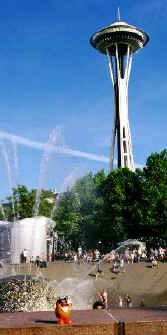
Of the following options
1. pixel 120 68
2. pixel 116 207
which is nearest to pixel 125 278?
pixel 116 207

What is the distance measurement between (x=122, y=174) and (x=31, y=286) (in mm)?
41261

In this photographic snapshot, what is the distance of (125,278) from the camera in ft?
104

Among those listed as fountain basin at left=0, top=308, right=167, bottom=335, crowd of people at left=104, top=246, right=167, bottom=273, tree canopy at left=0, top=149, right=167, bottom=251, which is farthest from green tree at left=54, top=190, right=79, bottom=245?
fountain basin at left=0, top=308, right=167, bottom=335

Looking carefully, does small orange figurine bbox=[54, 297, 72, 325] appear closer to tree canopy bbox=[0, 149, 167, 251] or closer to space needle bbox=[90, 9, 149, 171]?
tree canopy bbox=[0, 149, 167, 251]

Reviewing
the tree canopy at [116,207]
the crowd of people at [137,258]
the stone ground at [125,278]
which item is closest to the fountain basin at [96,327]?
the stone ground at [125,278]

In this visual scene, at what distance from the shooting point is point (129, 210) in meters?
49.6

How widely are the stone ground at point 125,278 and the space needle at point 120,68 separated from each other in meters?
49.8

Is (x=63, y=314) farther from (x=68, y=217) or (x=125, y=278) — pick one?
(x=68, y=217)

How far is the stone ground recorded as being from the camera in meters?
28.0

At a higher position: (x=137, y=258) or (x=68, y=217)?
(x=68, y=217)

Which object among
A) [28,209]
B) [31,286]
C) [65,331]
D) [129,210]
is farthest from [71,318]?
[28,209]

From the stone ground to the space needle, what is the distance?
Answer: 1959 inches

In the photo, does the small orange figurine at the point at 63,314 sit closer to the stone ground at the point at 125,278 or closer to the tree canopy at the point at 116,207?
the stone ground at the point at 125,278

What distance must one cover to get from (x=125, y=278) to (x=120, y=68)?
63.0 metres
